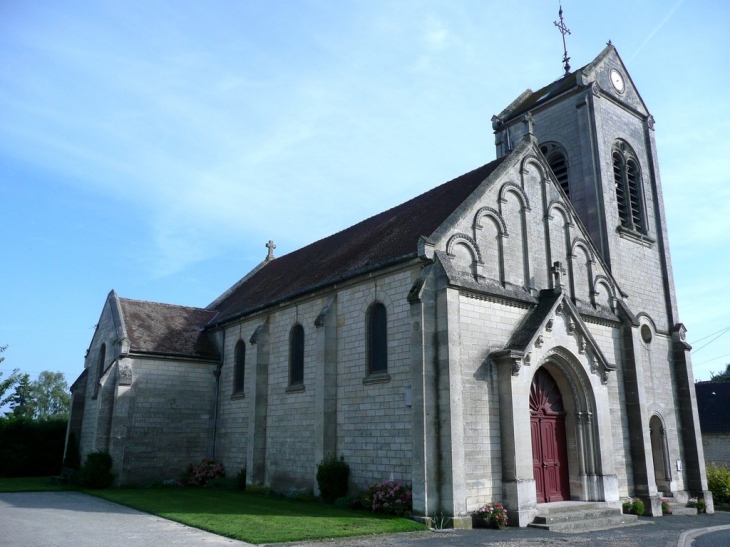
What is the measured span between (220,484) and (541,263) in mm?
14823

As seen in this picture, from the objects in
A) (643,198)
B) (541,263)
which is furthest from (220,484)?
(643,198)

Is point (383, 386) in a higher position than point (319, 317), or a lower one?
lower

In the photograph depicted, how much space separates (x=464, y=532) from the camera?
1416 centimetres

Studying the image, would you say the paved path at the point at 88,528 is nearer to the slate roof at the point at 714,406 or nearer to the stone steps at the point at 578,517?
the stone steps at the point at 578,517

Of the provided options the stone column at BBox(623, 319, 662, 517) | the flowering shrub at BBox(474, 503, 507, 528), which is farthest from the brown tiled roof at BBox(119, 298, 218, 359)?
the stone column at BBox(623, 319, 662, 517)

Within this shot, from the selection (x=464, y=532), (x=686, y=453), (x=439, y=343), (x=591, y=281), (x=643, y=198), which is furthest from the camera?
(x=643, y=198)

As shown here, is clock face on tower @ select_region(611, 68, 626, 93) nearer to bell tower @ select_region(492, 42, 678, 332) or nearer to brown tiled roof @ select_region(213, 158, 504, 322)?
bell tower @ select_region(492, 42, 678, 332)

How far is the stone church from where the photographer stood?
53.3ft

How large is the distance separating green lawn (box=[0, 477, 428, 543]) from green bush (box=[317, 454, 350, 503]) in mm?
453

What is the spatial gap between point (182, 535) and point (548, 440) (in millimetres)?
11142

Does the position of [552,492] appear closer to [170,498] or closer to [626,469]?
[626,469]

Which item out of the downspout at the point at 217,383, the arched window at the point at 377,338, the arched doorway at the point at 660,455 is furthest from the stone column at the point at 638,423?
the downspout at the point at 217,383

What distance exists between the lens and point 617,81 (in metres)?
27.3

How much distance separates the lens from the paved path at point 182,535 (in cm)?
1220
